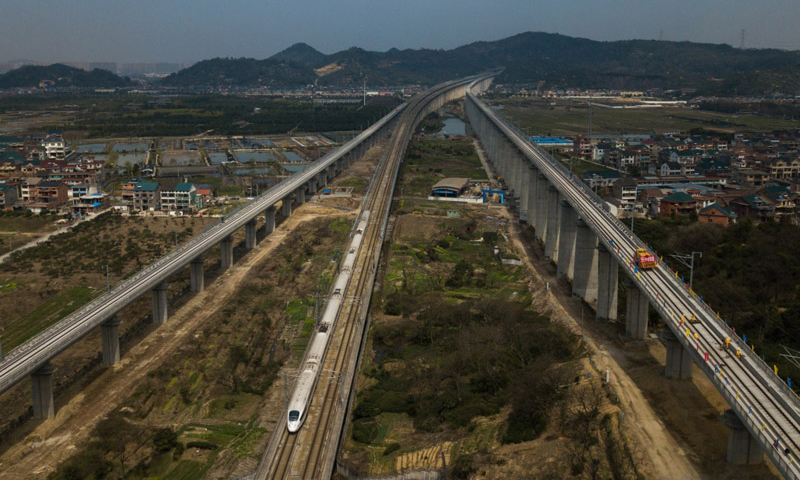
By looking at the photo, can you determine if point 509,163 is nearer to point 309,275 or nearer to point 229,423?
point 309,275

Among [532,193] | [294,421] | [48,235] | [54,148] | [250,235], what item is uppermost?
[54,148]

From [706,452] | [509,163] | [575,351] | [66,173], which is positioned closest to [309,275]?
[575,351]

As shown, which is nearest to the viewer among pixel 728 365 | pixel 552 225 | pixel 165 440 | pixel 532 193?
pixel 728 365

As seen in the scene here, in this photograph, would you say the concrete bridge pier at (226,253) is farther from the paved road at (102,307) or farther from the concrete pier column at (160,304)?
the concrete pier column at (160,304)

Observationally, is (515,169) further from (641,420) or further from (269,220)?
(641,420)

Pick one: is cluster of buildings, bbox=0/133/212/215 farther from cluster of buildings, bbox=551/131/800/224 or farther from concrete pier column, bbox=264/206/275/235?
cluster of buildings, bbox=551/131/800/224

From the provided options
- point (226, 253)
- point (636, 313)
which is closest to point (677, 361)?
point (636, 313)
